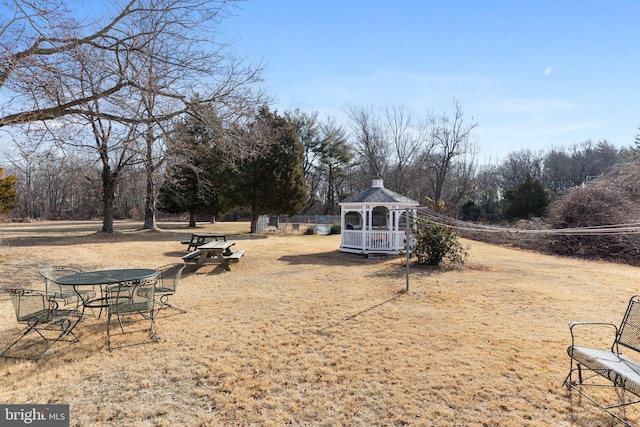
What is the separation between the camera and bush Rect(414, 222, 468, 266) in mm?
10164

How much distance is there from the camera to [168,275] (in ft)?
29.8

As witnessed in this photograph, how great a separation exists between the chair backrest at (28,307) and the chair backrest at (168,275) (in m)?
1.73

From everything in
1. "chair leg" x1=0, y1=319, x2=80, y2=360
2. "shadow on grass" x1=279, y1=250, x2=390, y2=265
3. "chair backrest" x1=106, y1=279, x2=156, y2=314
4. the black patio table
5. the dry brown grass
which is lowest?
the dry brown grass

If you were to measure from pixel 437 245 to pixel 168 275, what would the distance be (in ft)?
25.4

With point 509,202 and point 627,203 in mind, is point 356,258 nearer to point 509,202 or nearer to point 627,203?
point 627,203

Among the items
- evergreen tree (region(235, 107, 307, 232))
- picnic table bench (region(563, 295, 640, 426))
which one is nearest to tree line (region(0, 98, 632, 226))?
evergreen tree (region(235, 107, 307, 232))

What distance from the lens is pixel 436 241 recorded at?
10.2 meters

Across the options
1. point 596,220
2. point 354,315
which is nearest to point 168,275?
point 354,315

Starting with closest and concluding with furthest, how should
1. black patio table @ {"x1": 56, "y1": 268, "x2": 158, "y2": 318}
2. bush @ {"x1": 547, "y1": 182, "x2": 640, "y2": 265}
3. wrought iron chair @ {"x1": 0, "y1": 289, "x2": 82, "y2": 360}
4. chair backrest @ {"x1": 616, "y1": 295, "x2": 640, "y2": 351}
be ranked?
chair backrest @ {"x1": 616, "y1": 295, "x2": 640, "y2": 351}, wrought iron chair @ {"x1": 0, "y1": 289, "x2": 82, "y2": 360}, black patio table @ {"x1": 56, "y1": 268, "x2": 158, "y2": 318}, bush @ {"x1": 547, "y1": 182, "x2": 640, "y2": 265}

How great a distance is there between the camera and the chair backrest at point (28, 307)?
160 inches

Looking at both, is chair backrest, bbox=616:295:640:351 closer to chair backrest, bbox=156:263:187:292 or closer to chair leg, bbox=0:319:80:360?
chair backrest, bbox=156:263:187:292

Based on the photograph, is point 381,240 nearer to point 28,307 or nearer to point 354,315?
point 354,315

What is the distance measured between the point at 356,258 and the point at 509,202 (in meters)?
19.7

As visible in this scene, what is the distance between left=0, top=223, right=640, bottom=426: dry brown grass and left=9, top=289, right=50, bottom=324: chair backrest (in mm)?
497
